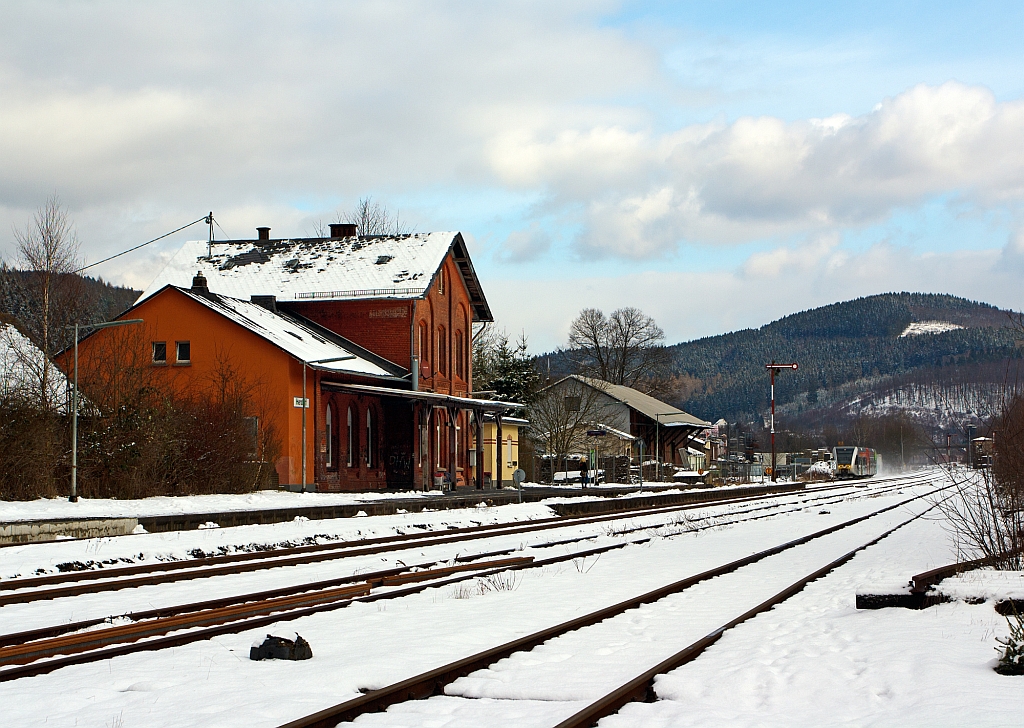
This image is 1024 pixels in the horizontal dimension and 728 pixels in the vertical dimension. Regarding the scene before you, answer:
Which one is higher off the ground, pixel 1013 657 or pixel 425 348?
pixel 425 348

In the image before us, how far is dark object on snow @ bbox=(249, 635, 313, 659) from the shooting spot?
8305 mm

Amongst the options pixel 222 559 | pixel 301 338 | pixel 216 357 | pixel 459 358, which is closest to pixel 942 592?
pixel 222 559

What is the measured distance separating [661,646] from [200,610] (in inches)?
183

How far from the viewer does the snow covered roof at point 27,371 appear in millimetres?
25156

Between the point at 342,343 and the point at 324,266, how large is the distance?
4127 mm

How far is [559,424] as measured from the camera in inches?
2219

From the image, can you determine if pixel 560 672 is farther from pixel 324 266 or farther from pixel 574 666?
pixel 324 266

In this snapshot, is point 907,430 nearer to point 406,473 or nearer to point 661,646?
point 406,473

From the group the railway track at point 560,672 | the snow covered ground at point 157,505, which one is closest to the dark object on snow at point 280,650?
the railway track at point 560,672

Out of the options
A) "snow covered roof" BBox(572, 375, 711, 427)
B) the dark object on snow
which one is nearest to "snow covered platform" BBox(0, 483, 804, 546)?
the dark object on snow

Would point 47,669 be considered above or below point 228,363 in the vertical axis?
below

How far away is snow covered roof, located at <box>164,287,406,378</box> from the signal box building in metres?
0.09

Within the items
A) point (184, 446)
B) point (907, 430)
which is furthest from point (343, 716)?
point (907, 430)

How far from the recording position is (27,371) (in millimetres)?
27156
